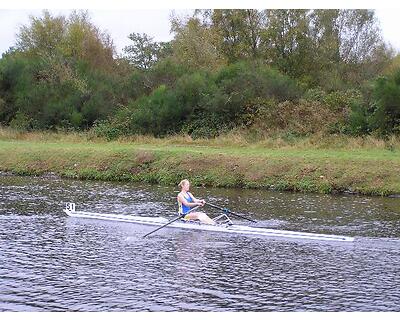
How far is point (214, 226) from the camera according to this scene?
20.5m

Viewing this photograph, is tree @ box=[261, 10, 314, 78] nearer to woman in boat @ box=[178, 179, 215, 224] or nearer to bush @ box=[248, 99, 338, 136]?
bush @ box=[248, 99, 338, 136]

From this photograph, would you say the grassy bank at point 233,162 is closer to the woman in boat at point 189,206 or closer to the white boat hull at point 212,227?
the woman in boat at point 189,206

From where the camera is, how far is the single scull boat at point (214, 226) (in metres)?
18.8

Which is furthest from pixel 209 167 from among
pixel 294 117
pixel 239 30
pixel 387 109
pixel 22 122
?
pixel 239 30

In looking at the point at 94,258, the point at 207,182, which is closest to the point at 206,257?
the point at 94,258

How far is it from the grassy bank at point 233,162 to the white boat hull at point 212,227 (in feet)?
34.3

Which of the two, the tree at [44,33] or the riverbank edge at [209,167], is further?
the tree at [44,33]

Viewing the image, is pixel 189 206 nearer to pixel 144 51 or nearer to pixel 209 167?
pixel 209 167

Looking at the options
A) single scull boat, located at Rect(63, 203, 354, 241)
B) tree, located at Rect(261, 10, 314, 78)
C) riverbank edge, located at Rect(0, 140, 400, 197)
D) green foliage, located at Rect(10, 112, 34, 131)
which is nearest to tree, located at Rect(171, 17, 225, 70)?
tree, located at Rect(261, 10, 314, 78)

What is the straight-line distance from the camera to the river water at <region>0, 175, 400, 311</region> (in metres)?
12.9

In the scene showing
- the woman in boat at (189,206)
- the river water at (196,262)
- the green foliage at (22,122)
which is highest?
the green foliage at (22,122)

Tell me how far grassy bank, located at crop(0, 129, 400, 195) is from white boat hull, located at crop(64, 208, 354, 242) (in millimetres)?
10447

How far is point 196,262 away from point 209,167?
17518mm

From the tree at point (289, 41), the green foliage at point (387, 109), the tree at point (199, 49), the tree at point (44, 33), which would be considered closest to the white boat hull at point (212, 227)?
the green foliage at point (387, 109)
